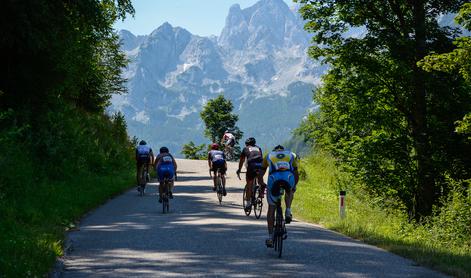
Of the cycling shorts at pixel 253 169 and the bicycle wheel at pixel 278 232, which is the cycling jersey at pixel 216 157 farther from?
the bicycle wheel at pixel 278 232

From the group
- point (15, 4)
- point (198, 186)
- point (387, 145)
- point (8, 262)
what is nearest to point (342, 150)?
point (387, 145)

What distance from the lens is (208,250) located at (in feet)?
32.6

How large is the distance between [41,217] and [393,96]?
47.0ft

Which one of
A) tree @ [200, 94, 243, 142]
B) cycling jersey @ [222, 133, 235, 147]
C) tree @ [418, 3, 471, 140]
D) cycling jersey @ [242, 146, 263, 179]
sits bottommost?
cycling jersey @ [242, 146, 263, 179]

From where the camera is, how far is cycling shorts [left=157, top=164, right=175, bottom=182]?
16625 millimetres

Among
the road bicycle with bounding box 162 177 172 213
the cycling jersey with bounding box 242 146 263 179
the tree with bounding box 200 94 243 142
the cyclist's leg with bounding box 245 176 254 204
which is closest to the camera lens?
the cycling jersey with bounding box 242 146 263 179

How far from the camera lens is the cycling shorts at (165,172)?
16.6m

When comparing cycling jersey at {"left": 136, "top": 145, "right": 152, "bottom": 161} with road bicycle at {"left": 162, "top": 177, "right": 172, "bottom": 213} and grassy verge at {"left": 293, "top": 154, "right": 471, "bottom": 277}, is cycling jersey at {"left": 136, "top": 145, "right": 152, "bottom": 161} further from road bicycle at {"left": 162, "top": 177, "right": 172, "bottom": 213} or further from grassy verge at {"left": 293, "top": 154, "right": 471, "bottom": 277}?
grassy verge at {"left": 293, "top": 154, "right": 471, "bottom": 277}

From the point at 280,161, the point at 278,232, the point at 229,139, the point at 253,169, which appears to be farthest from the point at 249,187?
the point at 229,139

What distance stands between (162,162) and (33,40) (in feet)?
17.9

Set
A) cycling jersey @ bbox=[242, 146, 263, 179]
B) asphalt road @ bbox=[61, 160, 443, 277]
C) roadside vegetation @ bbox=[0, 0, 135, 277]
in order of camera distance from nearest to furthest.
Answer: asphalt road @ bbox=[61, 160, 443, 277]
roadside vegetation @ bbox=[0, 0, 135, 277]
cycling jersey @ bbox=[242, 146, 263, 179]

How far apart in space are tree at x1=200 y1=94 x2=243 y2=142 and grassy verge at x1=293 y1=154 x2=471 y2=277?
6440 cm

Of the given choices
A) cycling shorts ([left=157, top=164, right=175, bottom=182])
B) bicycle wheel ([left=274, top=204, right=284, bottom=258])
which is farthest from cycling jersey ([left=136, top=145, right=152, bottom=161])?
bicycle wheel ([left=274, top=204, right=284, bottom=258])

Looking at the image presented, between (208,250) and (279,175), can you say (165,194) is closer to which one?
(208,250)
